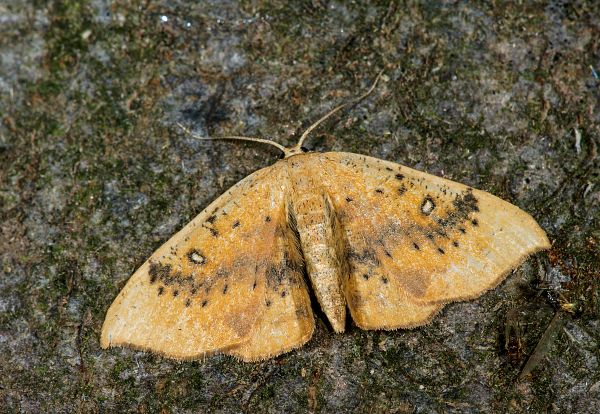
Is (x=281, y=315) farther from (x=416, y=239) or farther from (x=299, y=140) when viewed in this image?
(x=299, y=140)

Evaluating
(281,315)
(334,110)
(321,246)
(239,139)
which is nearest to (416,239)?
(321,246)

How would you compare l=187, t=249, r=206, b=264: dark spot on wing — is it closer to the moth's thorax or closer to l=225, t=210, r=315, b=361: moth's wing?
l=225, t=210, r=315, b=361: moth's wing

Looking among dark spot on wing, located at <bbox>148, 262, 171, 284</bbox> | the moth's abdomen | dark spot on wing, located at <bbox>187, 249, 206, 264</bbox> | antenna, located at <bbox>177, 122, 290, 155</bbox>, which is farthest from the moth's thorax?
dark spot on wing, located at <bbox>148, 262, 171, 284</bbox>

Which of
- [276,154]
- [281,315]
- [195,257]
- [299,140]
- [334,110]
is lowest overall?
[281,315]

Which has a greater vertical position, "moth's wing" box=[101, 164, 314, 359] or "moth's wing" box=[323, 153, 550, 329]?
"moth's wing" box=[323, 153, 550, 329]

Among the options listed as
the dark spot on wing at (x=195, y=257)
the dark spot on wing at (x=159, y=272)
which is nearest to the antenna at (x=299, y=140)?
the dark spot on wing at (x=195, y=257)

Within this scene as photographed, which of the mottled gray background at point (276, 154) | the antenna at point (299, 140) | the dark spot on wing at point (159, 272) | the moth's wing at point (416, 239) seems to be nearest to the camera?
the moth's wing at point (416, 239)

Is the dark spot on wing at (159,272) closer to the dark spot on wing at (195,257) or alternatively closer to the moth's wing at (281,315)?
the dark spot on wing at (195,257)

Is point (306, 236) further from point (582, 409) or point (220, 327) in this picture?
point (582, 409)
